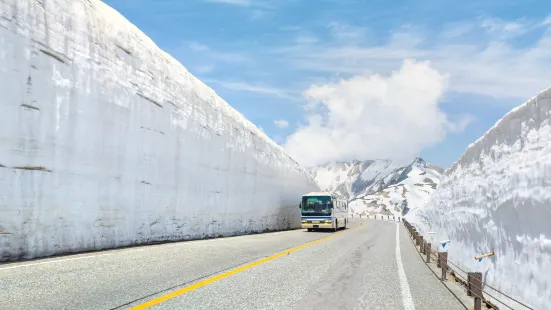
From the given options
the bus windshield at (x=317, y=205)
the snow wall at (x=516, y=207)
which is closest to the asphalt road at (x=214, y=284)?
the snow wall at (x=516, y=207)

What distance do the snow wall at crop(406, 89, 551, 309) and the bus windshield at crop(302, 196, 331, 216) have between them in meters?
22.4

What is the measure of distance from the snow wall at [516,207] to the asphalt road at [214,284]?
1.04 m

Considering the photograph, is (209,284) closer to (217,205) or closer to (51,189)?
(51,189)

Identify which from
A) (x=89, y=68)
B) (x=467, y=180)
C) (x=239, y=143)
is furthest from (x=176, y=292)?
(x=239, y=143)

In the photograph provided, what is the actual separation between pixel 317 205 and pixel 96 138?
70.7 ft

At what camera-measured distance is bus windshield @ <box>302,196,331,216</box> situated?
110 feet

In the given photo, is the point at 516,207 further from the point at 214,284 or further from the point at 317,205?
the point at 317,205

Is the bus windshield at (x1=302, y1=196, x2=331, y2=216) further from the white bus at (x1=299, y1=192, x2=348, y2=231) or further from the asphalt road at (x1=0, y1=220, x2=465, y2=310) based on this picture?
the asphalt road at (x1=0, y1=220, x2=465, y2=310)

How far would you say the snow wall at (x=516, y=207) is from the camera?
243 inches

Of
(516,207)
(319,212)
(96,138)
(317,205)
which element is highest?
(96,138)

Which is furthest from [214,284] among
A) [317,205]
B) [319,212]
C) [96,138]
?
[317,205]

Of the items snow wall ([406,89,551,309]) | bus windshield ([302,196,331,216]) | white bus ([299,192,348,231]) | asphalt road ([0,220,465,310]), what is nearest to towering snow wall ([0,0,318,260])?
asphalt road ([0,220,465,310])

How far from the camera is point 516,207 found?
734 centimetres

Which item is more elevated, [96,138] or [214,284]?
[96,138]
